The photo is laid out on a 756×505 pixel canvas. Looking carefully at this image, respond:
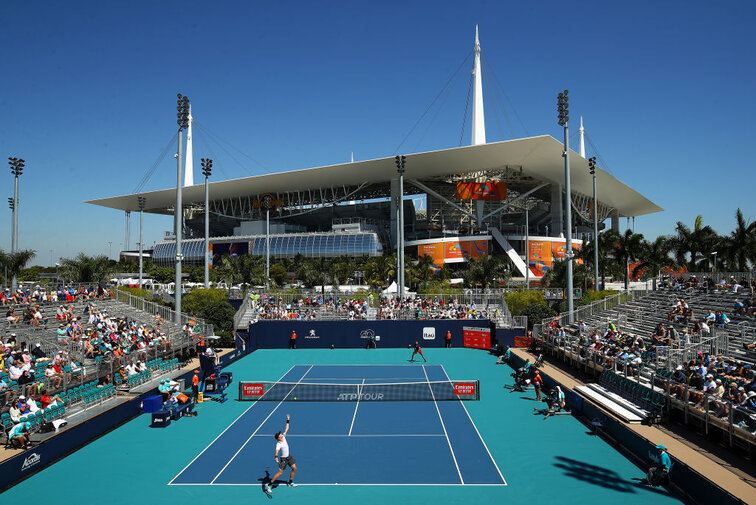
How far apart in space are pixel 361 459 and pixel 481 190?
68.4m

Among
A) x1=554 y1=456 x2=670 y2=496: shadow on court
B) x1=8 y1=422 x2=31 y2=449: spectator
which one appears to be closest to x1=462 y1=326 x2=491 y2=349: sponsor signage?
x1=554 y1=456 x2=670 y2=496: shadow on court

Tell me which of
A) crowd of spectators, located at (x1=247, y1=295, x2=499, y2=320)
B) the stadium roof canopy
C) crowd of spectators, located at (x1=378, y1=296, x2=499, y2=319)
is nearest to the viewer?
crowd of spectators, located at (x1=378, y1=296, x2=499, y2=319)

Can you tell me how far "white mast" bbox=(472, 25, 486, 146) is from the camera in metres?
71.8

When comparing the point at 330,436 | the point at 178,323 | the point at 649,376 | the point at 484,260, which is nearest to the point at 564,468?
the point at 330,436

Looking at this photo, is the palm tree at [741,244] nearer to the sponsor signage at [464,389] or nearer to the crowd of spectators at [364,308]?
the crowd of spectators at [364,308]

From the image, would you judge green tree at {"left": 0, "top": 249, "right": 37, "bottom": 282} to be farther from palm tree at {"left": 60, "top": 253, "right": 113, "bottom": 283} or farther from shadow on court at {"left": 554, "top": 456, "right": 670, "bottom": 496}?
shadow on court at {"left": 554, "top": 456, "right": 670, "bottom": 496}

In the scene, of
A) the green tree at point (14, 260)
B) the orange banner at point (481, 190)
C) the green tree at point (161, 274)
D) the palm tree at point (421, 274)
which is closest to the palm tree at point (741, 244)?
the palm tree at point (421, 274)

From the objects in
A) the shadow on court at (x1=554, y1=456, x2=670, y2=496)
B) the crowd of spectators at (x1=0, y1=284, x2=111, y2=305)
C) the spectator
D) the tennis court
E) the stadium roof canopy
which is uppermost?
the stadium roof canopy

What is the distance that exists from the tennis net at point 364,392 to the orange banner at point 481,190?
60.0 metres

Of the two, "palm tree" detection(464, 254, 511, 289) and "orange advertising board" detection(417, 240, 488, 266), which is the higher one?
"orange advertising board" detection(417, 240, 488, 266)

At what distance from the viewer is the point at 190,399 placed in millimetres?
20406

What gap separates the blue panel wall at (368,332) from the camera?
37.3 metres

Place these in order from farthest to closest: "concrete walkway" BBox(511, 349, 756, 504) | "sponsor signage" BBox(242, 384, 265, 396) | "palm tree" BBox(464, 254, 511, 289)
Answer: "palm tree" BBox(464, 254, 511, 289)
"sponsor signage" BBox(242, 384, 265, 396)
"concrete walkway" BBox(511, 349, 756, 504)

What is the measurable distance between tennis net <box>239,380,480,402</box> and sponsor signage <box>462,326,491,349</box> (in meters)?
14.4
